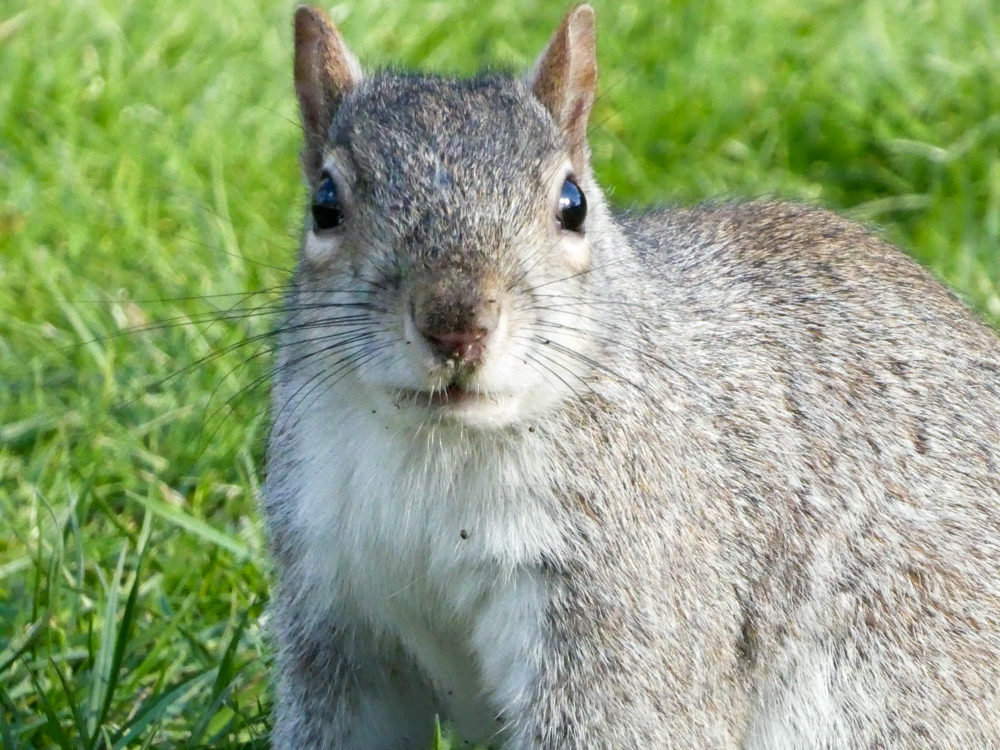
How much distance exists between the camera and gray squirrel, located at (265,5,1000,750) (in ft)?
9.05

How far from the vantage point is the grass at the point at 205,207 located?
364 cm

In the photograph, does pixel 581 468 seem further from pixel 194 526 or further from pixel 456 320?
pixel 194 526

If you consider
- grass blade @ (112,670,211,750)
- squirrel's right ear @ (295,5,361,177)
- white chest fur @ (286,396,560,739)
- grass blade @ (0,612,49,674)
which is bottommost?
grass blade @ (112,670,211,750)

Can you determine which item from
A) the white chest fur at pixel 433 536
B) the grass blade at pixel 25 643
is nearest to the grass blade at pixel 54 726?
the grass blade at pixel 25 643

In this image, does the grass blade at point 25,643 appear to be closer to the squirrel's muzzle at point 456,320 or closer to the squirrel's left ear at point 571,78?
the squirrel's muzzle at point 456,320

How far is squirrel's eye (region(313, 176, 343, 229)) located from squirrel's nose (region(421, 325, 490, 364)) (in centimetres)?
44

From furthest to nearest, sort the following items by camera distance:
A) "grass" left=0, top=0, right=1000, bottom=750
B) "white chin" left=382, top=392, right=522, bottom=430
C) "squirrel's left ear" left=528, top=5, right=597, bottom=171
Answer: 1. "grass" left=0, top=0, right=1000, bottom=750
2. "squirrel's left ear" left=528, top=5, right=597, bottom=171
3. "white chin" left=382, top=392, right=522, bottom=430

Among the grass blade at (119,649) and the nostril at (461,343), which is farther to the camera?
the grass blade at (119,649)

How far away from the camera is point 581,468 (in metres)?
2.90

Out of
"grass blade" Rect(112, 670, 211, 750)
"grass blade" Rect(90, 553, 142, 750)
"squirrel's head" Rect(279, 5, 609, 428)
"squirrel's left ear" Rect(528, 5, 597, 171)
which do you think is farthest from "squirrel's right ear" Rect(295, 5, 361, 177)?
"grass blade" Rect(112, 670, 211, 750)

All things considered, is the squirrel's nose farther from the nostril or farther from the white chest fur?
the white chest fur

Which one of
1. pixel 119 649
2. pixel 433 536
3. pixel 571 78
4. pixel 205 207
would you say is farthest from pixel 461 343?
pixel 205 207

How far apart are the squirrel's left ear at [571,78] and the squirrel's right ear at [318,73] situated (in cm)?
35

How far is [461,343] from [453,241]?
211mm
